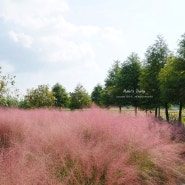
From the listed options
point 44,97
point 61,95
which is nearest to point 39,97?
point 44,97

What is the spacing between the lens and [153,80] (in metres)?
19.8

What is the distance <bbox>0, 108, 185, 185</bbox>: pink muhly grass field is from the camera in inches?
128

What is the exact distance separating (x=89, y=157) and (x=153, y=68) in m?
16.6

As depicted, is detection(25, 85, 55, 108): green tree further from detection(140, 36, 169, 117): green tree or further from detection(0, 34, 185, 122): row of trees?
detection(140, 36, 169, 117): green tree

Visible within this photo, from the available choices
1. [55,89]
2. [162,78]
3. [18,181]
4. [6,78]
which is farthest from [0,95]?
[55,89]

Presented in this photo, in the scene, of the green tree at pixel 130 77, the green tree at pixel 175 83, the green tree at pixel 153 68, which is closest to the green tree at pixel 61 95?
the green tree at pixel 130 77

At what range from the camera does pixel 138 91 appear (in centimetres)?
2264

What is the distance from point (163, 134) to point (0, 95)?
9.86 meters

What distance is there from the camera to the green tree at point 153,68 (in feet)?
64.8

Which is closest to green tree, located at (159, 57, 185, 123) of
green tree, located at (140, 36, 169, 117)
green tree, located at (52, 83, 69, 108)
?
green tree, located at (140, 36, 169, 117)

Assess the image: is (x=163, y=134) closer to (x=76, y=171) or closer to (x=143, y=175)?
(x=143, y=175)

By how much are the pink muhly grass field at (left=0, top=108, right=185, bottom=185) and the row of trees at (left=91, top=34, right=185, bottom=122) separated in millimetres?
9617

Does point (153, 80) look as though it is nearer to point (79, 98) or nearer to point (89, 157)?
point (79, 98)

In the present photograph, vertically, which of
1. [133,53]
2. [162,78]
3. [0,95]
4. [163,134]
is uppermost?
[133,53]
